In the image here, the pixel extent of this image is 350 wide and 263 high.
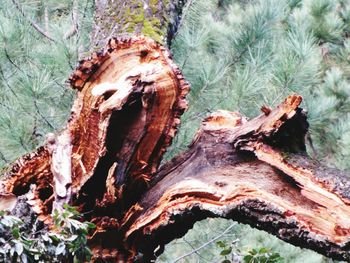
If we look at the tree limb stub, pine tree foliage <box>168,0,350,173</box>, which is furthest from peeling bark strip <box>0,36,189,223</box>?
pine tree foliage <box>168,0,350,173</box>

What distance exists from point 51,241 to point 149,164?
0.21 m

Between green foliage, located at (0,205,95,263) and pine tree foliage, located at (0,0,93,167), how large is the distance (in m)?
0.85

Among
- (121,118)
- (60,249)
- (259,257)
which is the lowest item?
(259,257)

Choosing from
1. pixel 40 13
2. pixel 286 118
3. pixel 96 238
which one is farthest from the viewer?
pixel 40 13

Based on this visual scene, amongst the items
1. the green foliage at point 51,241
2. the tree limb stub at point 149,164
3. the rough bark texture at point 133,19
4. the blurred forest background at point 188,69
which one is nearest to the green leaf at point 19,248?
the green foliage at point 51,241

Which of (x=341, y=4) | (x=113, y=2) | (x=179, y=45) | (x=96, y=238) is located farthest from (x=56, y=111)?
(x=341, y=4)

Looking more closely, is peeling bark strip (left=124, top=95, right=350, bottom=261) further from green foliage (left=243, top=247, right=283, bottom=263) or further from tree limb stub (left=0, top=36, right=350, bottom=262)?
green foliage (left=243, top=247, right=283, bottom=263)

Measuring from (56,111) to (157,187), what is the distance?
38.0 inches

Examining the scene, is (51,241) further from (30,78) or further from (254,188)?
(30,78)

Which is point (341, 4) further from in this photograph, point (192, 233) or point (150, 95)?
point (150, 95)

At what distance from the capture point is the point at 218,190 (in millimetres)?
959

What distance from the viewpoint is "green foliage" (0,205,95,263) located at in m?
0.91

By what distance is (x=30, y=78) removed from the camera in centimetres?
174

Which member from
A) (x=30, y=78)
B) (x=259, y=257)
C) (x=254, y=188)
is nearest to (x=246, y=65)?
(x=30, y=78)
